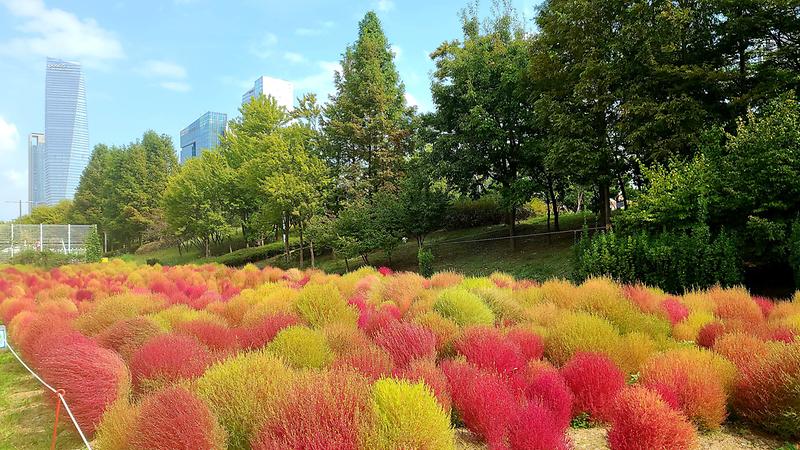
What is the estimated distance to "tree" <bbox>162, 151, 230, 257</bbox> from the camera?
31297 millimetres

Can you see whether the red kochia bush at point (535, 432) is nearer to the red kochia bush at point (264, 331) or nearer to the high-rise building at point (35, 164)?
the red kochia bush at point (264, 331)

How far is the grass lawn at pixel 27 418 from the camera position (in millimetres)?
4336

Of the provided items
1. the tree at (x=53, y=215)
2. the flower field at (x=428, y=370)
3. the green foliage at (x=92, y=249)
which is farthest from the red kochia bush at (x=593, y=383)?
the tree at (x=53, y=215)

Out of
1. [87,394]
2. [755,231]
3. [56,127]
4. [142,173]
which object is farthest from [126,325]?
[56,127]

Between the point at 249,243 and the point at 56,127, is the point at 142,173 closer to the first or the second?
the point at 249,243

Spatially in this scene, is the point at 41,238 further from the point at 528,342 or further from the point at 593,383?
the point at 593,383

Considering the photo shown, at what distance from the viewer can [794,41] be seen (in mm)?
12711

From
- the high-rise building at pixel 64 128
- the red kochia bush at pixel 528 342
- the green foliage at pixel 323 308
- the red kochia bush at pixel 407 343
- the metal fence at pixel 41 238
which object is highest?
the high-rise building at pixel 64 128

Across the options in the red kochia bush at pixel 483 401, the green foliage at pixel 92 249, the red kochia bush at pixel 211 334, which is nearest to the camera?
the red kochia bush at pixel 483 401

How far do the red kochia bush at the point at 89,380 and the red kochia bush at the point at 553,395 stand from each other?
11.8 feet

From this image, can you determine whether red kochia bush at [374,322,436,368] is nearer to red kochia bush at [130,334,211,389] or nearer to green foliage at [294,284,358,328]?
green foliage at [294,284,358,328]

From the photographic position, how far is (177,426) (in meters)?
2.74

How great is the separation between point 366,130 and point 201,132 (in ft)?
267

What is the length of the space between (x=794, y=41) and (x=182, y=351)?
55.3 feet
